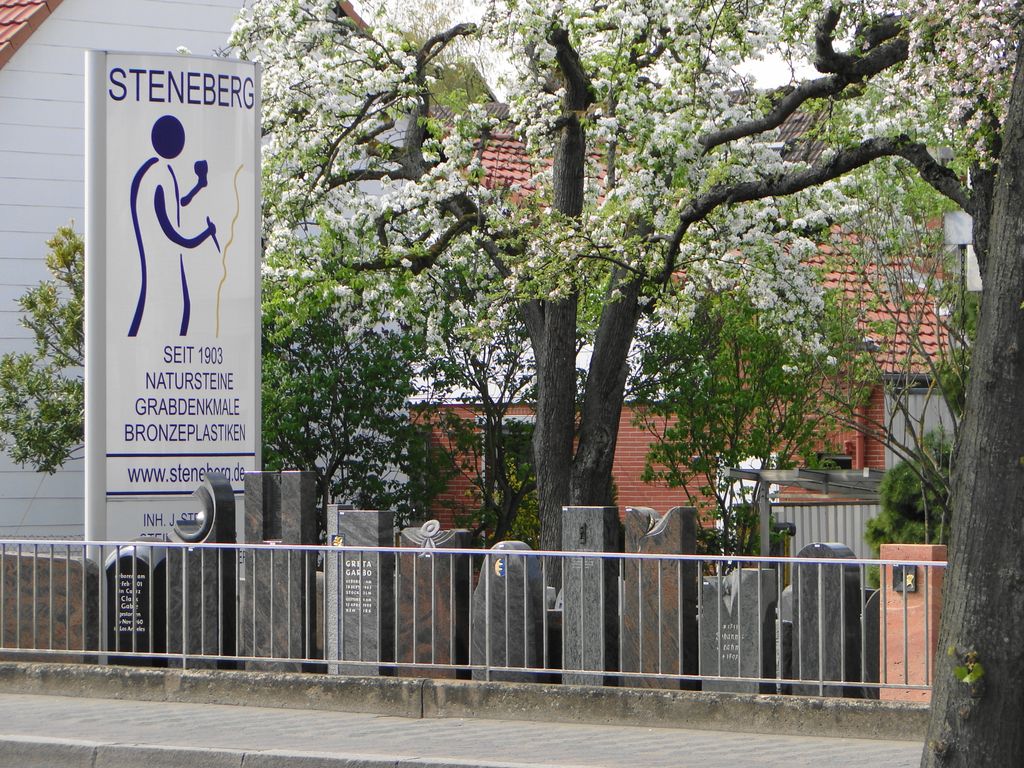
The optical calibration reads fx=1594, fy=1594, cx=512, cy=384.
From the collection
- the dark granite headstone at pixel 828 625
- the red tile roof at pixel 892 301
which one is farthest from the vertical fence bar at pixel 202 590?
the red tile roof at pixel 892 301

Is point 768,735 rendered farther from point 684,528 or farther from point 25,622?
point 25,622

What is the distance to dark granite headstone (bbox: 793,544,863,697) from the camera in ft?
31.2

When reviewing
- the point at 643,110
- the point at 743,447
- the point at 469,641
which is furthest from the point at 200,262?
the point at 743,447

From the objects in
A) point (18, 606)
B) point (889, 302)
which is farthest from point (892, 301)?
point (18, 606)

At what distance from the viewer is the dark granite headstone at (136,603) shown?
1112cm

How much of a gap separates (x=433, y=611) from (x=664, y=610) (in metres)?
1.57

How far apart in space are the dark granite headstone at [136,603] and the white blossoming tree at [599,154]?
499 centimetres

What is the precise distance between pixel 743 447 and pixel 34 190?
36.3 ft

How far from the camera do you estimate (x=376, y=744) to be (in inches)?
355

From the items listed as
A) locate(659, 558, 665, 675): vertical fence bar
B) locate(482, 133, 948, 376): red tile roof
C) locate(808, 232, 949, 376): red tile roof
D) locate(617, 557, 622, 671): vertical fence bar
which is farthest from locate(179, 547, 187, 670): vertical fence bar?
locate(808, 232, 949, 376): red tile roof

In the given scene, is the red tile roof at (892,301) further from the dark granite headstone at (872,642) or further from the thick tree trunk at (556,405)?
the dark granite headstone at (872,642)

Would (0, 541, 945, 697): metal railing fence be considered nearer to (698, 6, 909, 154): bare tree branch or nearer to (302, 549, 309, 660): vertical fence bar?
(302, 549, 309, 660): vertical fence bar

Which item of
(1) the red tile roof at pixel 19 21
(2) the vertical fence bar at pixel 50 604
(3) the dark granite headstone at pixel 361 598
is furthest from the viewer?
(1) the red tile roof at pixel 19 21

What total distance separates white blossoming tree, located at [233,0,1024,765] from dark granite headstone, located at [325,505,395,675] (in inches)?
173
